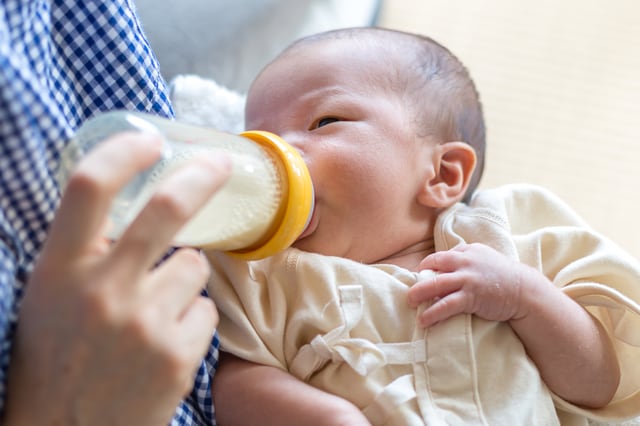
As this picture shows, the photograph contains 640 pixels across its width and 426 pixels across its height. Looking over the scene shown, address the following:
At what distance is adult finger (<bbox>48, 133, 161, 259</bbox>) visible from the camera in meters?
0.50

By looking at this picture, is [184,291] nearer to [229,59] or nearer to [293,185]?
[293,185]

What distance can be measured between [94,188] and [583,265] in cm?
65

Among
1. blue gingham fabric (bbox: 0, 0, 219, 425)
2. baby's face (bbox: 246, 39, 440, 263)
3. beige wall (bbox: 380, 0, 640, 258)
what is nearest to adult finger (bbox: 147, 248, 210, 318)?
blue gingham fabric (bbox: 0, 0, 219, 425)

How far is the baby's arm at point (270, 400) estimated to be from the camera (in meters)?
0.80

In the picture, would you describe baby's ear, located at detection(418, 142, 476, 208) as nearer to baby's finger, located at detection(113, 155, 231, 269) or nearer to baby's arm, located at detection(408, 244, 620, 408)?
baby's arm, located at detection(408, 244, 620, 408)

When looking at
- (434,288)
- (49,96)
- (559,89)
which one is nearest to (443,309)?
(434,288)

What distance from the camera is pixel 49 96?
665 millimetres

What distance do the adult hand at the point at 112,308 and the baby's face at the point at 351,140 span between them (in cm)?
37

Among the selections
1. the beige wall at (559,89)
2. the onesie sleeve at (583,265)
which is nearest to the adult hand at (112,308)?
the onesie sleeve at (583,265)

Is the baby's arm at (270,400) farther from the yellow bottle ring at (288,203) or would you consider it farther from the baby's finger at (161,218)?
the baby's finger at (161,218)

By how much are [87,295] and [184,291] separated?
0.22 feet

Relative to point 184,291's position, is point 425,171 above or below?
below

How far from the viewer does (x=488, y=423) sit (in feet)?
2.76

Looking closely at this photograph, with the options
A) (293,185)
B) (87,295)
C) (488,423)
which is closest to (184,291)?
(87,295)
